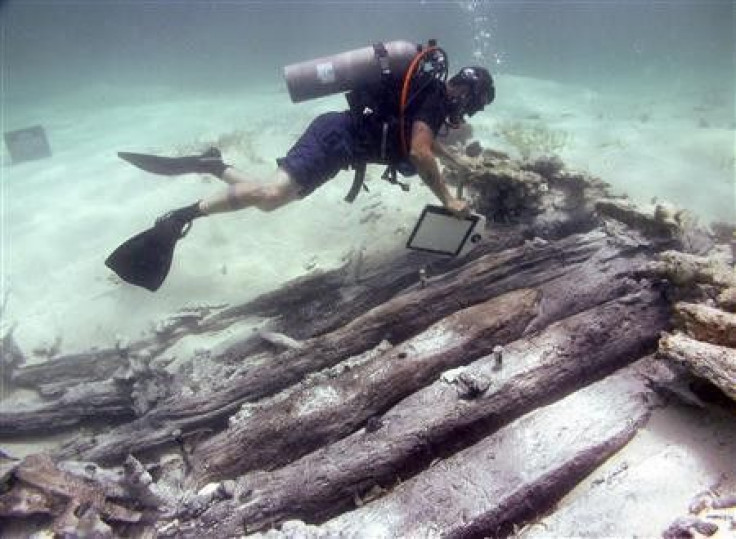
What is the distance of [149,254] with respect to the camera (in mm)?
4965

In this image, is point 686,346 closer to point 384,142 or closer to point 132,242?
point 384,142

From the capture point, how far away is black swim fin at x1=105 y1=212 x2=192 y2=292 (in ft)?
16.1

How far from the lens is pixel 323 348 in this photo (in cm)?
471

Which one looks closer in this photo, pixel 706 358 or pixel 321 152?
pixel 706 358

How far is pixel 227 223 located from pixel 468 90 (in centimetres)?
490

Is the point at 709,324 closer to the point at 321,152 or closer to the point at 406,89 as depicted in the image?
the point at 406,89

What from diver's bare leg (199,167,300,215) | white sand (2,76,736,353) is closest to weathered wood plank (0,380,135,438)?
white sand (2,76,736,353)

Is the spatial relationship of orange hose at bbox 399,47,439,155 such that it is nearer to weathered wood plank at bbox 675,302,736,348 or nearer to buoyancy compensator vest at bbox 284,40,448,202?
buoyancy compensator vest at bbox 284,40,448,202

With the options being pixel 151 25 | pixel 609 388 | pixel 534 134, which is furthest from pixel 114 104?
pixel 151 25

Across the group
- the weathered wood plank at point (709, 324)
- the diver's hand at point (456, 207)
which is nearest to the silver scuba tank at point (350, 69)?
the diver's hand at point (456, 207)

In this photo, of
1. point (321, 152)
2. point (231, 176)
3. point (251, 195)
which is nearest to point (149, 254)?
point (251, 195)

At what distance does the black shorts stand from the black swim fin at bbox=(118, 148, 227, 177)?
4.24 ft

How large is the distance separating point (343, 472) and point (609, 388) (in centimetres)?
203

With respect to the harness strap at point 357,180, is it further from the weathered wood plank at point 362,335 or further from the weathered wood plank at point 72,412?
the weathered wood plank at point 72,412
